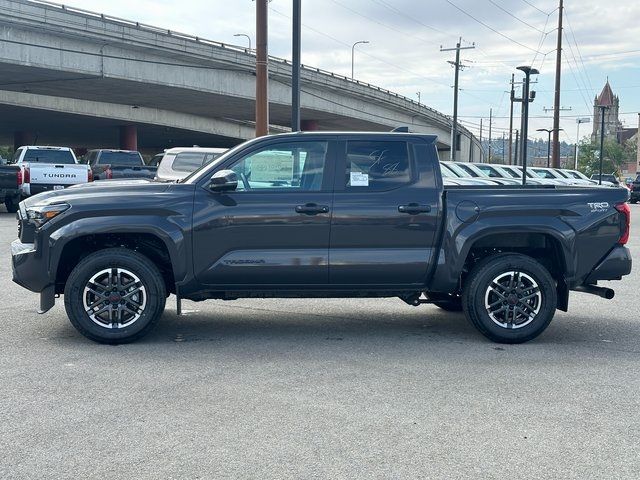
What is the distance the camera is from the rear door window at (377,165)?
7359mm

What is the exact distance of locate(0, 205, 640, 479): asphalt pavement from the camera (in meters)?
4.39

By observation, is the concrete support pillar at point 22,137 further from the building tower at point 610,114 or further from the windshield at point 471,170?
the building tower at point 610,114

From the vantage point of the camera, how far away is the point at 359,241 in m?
7.26

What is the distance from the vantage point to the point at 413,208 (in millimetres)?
7289

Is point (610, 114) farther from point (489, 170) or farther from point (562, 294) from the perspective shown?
point (562, 294)

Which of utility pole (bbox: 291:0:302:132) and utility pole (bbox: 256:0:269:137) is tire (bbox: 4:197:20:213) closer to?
utility pole (bbox: 256:0:269:137)

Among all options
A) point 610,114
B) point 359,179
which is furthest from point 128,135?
point 610,114

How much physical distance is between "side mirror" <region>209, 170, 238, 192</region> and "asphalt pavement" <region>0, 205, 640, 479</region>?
1.38m

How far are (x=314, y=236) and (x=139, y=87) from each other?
3448 centimetres

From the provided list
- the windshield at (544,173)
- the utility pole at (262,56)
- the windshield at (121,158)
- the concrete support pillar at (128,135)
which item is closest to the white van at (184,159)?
the utility pole at (262,56)

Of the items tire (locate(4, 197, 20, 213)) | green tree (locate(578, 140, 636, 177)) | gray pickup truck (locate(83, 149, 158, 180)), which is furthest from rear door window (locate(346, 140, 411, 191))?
green tree (locate(578, 140, 636, 177))

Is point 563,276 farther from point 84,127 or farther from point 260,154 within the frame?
point 84,127

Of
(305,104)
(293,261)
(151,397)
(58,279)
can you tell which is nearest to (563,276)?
(293,261)

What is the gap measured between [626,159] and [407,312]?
5734 inches
